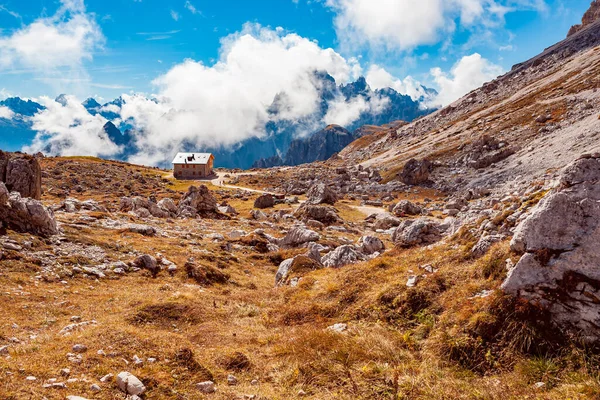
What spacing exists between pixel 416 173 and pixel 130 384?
8724 centimetres

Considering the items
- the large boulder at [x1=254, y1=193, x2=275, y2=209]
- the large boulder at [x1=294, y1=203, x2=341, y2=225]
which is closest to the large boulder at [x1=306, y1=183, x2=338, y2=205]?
the large boulder at [x1=254, y1=193, x2=275, y2=209]

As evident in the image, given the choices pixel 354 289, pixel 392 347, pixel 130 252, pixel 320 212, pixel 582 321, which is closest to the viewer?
pixel 582 321

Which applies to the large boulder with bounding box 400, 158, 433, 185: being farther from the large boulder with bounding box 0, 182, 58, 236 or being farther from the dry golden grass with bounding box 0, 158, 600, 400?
the large boulder with bounding box 0, 182, 58, 236

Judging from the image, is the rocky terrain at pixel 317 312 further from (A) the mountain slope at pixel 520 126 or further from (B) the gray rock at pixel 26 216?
(A) the mountain slope at pixel 520 126

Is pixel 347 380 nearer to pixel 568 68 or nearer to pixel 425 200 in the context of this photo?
pixel 425 200

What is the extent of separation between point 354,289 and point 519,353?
22.9 feet

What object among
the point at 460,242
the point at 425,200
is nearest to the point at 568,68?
the point at 425,200

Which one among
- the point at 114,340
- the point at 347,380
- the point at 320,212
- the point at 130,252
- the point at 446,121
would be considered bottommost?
the point at 347,380

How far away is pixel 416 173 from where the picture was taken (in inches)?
3460

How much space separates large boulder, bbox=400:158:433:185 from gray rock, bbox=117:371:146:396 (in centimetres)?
8678

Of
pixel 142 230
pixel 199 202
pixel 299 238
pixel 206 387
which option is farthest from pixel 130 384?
pixel 199 202

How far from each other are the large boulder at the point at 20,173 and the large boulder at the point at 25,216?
61.2 ft

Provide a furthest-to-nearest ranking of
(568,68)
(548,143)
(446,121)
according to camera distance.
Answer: (446,121) → (568,68) → (548,143)

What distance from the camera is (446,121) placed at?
161 metres
